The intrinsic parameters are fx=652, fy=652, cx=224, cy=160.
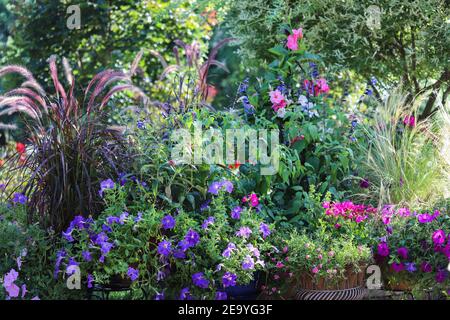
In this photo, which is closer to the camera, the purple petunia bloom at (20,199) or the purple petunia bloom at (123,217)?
the purple petunia bloom at (123,217)

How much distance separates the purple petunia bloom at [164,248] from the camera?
3.19 metres

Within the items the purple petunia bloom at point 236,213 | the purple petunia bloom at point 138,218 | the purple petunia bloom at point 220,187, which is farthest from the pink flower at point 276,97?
the purple petunia bloom at point 138,218

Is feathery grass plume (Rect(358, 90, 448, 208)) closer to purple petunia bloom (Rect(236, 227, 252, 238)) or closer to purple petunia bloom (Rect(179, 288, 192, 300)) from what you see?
purple petunia bloom (Rect(236, 227, 252, 238))

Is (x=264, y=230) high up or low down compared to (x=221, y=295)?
up

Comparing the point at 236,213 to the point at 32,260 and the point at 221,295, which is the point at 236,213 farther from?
the point at 32,260

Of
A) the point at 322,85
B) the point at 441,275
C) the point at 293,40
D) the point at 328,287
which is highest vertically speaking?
the point at 293,40

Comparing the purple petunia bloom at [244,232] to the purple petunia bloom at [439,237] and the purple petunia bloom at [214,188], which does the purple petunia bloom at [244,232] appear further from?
the purple petunia bloom at [439,237]

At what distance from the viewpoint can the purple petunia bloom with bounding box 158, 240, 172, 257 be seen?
126 inches

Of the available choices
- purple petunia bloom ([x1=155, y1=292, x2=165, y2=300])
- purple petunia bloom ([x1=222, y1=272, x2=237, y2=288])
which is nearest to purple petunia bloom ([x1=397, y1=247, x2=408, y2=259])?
purple petunia bloom ([x1=222, y1=272, x2=237, y2=288])

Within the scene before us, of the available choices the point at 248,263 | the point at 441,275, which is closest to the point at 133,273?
the point at 248,263

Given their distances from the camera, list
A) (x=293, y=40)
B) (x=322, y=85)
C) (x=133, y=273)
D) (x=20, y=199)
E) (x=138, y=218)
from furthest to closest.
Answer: (x=322, y=85), (x=293, y=40), (x=20, y=199), (x=138, y=218), (x=133, y=273)

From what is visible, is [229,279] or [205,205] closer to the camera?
[229,279]

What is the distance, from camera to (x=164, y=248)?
3197 millimetres
